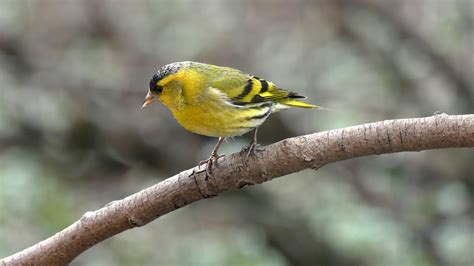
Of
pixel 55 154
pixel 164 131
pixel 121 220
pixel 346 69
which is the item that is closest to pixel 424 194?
pixel 346 69

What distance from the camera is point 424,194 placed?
6.38 m

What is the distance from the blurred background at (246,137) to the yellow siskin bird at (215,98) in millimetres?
1304

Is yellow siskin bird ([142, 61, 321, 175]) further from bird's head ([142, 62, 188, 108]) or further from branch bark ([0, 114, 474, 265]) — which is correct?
branch bark ([0, 114, 474, 265])

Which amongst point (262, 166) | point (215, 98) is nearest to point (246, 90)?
point (215, 98)

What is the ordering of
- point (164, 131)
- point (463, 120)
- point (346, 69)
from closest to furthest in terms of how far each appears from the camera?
1. point (463, 120)
2. point (164, 131)
3. point (346, 69)

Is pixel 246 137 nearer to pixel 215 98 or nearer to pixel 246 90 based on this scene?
pixel 246 90

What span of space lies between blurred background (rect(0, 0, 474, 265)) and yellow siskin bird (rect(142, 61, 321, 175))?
130 cm

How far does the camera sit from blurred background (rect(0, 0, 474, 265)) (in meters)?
6.04

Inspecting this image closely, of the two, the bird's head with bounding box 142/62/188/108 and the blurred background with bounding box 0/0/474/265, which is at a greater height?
the blurred background with bounding box 0/0/474/265

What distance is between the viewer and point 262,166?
128 inches

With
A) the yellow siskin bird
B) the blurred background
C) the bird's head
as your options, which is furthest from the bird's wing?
the blurred background

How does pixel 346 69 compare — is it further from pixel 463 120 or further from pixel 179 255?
pixel 463 120

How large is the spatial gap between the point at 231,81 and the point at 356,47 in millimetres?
3513

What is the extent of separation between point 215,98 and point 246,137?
2.03 m
